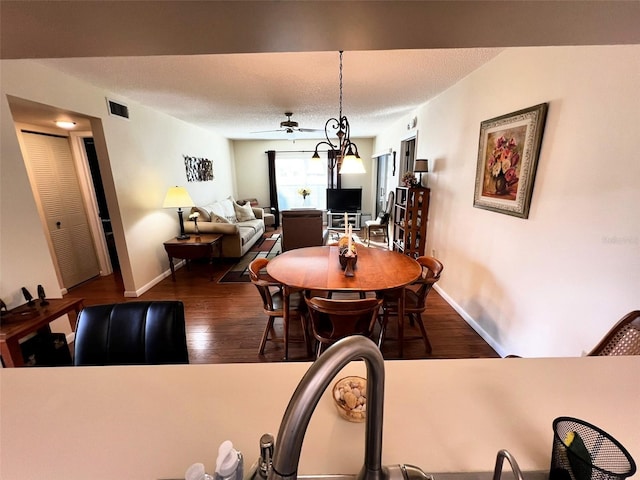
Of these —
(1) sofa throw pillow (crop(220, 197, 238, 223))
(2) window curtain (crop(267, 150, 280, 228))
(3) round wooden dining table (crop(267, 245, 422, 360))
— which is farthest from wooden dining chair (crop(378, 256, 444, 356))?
(2) window curtain (crop(267, 150, 280, 228))

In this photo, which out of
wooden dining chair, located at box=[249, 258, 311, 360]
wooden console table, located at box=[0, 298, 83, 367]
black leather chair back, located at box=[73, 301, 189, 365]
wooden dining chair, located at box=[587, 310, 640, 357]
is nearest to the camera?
wooden dining chair, located at box=[587, 310, 640, 357]

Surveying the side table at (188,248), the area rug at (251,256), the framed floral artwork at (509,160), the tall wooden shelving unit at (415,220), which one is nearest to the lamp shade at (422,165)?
the tall wooden shelving unit at (415,220)

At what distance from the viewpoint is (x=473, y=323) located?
8.30 ft

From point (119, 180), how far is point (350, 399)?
3.56 m

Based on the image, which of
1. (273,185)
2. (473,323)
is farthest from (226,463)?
(273,185)

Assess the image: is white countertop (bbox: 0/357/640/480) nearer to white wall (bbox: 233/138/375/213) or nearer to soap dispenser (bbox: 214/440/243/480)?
soap dispenser (bbox: 214/440/243/480)

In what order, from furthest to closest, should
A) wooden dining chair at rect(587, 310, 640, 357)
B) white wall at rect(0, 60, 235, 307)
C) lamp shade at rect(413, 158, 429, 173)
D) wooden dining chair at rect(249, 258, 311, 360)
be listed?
lamp shade at rect(413, 158, 429, 173)
wooden dining chair at rect(249, 258, 311, 360)
white wall at rect(0, 60, 235, 307)
wooden dining chair at rect(587, 310, 640, 357)

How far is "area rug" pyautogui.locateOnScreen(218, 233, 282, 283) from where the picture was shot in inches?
149

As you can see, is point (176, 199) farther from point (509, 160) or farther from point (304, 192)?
point (304, 192)

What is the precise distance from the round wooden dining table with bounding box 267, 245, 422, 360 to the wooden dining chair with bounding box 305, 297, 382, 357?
0.46 ft

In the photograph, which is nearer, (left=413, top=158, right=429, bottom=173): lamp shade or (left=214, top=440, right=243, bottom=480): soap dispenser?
(left=214, top=440, right=243, bottom=480): soap dispenser

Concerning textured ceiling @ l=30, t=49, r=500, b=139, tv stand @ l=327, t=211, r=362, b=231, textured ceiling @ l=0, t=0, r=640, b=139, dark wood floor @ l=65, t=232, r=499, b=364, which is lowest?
dark wood floor @ l=65, t=232, r=499, b=364

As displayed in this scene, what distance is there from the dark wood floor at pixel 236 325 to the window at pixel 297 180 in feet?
14.3

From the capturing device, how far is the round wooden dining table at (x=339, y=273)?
1.80 m
